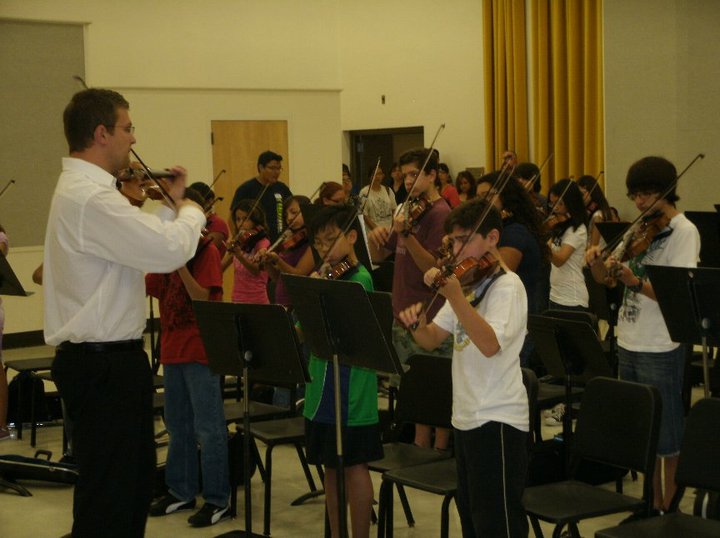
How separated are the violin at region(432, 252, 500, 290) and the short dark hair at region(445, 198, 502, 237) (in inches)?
4.1

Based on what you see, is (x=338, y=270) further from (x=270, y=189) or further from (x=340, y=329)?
(x=270, y=189)

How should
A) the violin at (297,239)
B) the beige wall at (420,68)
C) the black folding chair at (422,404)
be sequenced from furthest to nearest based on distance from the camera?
the beige wall at (420,68)
the violin at (297,239)
the black folding chair at (422,404)

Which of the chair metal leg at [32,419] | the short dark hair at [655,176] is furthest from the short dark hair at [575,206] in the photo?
the chair metal leg at [32,419]

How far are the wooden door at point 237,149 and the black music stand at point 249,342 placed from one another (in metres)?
7.21

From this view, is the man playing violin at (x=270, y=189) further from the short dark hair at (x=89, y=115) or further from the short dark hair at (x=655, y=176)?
the short dark hair at (x=89, y=115)

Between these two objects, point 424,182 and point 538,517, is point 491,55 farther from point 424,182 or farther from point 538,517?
point 538,517

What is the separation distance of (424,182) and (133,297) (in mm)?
2184

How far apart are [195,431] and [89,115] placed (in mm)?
2115

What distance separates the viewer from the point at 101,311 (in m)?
3.39

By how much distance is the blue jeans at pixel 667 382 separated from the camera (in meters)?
4.33

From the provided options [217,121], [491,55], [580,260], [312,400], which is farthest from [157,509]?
[491,55]

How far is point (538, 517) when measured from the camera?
3.76 m

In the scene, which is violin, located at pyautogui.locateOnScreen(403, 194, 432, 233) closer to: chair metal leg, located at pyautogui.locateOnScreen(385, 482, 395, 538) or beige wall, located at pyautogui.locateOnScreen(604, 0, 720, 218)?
chair metal leg, located at pyautogui.locateOnScreen(385, 482, 395, 538)

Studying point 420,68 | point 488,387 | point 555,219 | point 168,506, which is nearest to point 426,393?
point 488,387
